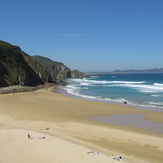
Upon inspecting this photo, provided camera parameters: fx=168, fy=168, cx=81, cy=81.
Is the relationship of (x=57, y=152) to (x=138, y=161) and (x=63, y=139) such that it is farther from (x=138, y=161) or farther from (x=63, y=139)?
(x=138, y=161)

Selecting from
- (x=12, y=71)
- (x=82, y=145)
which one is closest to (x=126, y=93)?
(x=82, y=145)

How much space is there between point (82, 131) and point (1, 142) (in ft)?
20.0

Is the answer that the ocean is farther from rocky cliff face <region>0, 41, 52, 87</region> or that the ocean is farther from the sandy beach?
the sandy beach

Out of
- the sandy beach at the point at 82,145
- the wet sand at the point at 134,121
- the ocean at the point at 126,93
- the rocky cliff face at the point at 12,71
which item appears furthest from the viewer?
the rocky cliff face at the point at 12,71

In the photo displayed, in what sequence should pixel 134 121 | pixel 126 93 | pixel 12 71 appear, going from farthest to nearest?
pixel 12 71 → pixel 126 93 → pixel 134 121

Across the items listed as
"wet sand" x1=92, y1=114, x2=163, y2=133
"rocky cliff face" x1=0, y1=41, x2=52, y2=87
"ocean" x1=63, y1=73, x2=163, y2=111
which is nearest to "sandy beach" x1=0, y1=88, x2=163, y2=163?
"wet sand" x1=92, y1=114, x2=163, y2=133

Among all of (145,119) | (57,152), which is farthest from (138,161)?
(145,119)

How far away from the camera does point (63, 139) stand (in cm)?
1139

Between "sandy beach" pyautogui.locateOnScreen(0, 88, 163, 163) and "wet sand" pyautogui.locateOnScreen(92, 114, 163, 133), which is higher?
"sandy beach" pyautogui.locateOnScreen(0, 88, 163, 163)

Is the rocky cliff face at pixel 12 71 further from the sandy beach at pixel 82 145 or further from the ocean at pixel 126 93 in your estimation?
the sandy beach at pixel 82 145

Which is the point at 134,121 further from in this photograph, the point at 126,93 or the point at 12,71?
the point at 12,71

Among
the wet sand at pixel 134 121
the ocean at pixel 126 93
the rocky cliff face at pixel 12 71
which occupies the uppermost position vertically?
the rocky cliff face at pixel 12 71

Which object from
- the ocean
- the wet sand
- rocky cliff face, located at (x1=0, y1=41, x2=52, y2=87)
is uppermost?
rocky cliff face, located at (x1=0, y1=41, x2=52, y2=87)

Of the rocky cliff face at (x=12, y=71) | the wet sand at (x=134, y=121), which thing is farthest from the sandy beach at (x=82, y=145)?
the rocky cliff face at (x=12, y=71)
